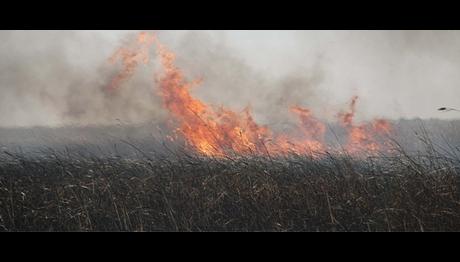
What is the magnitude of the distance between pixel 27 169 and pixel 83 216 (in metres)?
2.15

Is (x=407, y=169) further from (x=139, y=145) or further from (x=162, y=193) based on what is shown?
(x=139, y=145)

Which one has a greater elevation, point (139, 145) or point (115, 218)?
point (139, 145)

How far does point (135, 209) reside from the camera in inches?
205

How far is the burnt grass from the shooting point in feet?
16.0

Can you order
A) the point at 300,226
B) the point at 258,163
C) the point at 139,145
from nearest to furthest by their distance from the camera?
1. the point at 300,226
2. the point at 258,163
3. the point at 139,145

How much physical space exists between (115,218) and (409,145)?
6663 mm

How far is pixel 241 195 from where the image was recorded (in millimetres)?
5352

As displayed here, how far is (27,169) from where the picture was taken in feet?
21.5

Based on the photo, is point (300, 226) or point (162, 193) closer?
point (300, 226)

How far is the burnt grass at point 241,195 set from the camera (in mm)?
4867
